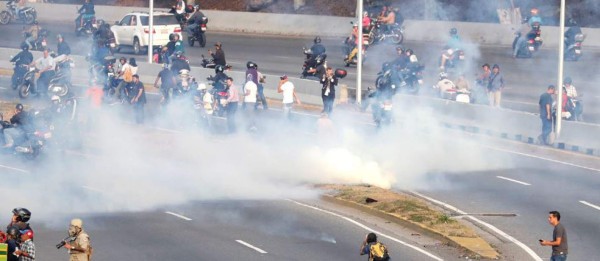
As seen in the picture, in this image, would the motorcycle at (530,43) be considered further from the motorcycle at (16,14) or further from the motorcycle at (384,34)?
the motorcycle at (16,14)

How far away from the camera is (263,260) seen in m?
21.4

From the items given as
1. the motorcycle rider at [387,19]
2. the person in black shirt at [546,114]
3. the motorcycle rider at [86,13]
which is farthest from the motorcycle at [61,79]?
the motorcycle rider at [86,13]

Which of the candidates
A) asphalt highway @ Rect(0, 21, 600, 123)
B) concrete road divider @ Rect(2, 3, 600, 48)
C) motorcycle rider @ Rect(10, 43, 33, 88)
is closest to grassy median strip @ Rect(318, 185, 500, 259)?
asphalt highway @ Rect(0, 21, 600, 123)

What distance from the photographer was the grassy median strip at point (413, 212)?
75.2 feet

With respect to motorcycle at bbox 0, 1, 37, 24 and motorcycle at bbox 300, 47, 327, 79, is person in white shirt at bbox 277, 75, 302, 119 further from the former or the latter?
motorcycle at bbox 0, 1, 37, 24

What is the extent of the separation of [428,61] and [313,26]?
32.8 feet

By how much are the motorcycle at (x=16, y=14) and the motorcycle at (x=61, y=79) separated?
20.4 m

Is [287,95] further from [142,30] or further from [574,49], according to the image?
[142,30]

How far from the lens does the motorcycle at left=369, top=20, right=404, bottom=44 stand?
4922cm

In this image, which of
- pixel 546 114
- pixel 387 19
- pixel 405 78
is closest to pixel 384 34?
pixel 387 19

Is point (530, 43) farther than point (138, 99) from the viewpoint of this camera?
Yes

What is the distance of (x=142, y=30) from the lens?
51406mm

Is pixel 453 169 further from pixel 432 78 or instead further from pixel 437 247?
pixel 432 78

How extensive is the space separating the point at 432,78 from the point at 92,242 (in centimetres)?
2243
